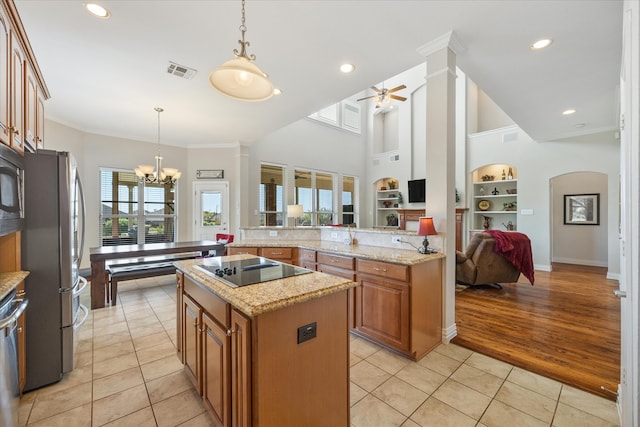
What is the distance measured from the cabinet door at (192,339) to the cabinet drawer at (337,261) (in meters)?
1.48

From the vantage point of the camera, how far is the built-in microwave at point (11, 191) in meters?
1.59

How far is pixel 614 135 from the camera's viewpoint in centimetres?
512

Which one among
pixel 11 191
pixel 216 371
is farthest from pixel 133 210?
pixel 216 371

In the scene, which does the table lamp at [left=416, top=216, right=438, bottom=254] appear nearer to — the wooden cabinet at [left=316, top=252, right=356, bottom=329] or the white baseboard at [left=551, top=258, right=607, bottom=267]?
the wooden cabinet at [left=316, top=252, right=356, bottom=329]

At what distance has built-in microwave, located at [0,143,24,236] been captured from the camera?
1.59 meters

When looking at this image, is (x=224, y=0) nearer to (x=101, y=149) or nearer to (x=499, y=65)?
(x=499, y=65)

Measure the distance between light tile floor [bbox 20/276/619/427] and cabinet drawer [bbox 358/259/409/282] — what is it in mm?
738

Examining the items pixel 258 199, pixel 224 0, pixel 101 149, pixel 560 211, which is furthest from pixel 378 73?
pixel 560 211

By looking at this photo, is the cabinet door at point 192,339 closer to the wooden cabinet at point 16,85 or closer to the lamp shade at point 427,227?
the wooden cabinet at point 16,85

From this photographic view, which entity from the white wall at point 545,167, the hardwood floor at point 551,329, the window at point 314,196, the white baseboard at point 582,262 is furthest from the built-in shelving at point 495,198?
the window at point 314,196

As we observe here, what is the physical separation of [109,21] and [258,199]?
16.1ft

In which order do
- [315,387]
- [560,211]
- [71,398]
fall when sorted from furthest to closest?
[560,211]
[71,398]
[315,387]

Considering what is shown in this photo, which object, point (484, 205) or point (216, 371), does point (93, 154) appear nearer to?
point (216, 371)

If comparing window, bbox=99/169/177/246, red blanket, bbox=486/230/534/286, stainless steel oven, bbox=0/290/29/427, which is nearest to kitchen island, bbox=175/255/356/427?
stainless steel oven, bbox=0/290/29/427
